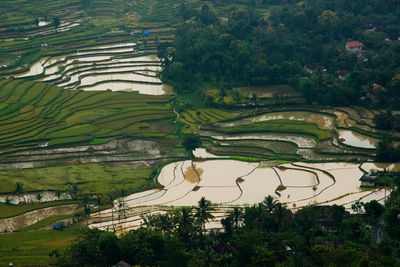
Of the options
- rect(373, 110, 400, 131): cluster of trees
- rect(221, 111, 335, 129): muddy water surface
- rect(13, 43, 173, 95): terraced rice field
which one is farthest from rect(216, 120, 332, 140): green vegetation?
rect(13, 43, 173, 95): terraced rice field

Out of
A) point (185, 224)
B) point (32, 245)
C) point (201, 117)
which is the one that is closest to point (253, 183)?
point (185, 224)

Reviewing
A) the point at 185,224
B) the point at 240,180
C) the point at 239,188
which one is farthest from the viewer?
the point at 240,180

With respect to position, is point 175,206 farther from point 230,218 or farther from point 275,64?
point 275,64

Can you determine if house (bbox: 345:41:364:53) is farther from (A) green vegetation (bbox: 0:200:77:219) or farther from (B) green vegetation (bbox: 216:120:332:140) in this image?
(A) green vegetation (bbox: 0:200:77:219)

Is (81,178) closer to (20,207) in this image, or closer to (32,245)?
(20,207)

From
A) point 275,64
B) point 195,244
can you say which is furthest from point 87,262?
point 275,64
